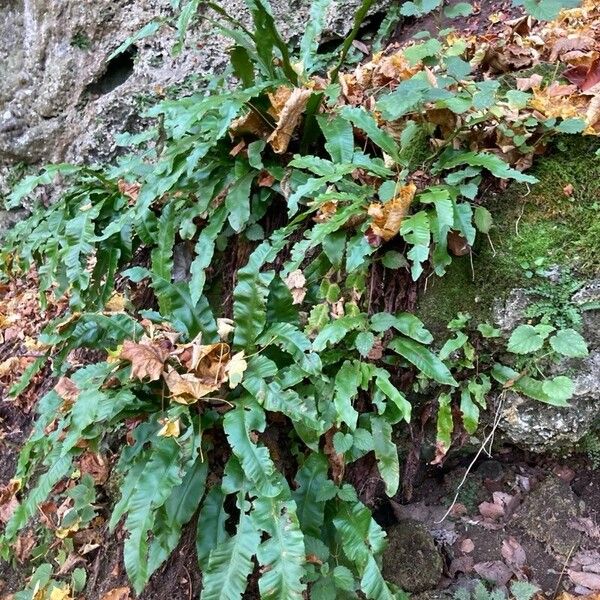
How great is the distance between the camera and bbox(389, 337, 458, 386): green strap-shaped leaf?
93.4 inches

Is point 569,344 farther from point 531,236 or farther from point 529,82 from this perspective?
point 529,82

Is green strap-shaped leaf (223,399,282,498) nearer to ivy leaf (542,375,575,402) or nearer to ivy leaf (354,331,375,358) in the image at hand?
ivy leaf (354,331,375,358)

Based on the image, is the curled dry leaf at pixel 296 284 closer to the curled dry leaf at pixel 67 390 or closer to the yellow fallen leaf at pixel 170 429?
the yellow fallen leaf at pixel 170 429

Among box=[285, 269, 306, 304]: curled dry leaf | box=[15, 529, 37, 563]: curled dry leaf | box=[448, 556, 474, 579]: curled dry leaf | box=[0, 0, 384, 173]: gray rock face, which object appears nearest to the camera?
box=[285, 269, 306, 304]: curled dry leaf

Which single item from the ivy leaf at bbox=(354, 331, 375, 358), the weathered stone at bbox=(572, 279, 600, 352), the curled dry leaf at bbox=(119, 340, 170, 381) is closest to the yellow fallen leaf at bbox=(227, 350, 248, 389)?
the curled dry leaf at bbox=(119, 340, 170, 381)

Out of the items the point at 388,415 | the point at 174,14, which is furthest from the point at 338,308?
the point at 174,14

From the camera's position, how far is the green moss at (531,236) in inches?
97.9

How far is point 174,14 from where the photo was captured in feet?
15.4

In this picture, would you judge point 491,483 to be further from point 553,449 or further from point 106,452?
point 106,452

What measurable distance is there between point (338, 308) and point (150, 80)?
3.16 meters

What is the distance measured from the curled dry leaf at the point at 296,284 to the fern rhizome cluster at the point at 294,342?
0.03 ft

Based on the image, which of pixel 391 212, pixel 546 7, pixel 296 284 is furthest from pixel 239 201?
pixel 546 7

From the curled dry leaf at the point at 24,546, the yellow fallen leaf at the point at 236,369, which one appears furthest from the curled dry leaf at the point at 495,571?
the curled dry leaf at the point at 24,546

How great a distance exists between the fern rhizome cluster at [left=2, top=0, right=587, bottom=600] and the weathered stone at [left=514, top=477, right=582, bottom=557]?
74cm
